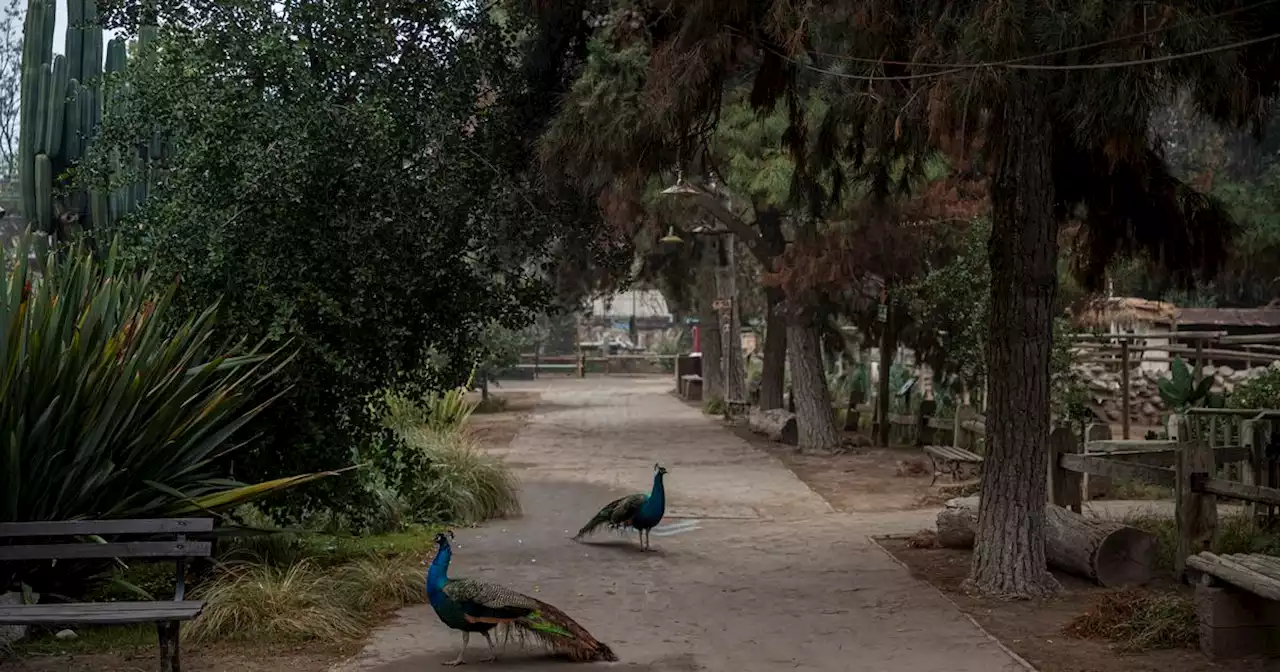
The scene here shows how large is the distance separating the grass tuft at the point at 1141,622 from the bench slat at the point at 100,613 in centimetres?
505

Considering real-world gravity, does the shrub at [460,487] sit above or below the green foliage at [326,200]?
below

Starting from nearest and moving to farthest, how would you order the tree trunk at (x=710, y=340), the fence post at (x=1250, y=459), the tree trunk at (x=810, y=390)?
the fence post at (x=1250, y=459) < the tree trunk at (x=810, y=390) < the tree trunk at (x=710, y=340)

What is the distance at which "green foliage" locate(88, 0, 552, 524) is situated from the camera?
9195 millimetres


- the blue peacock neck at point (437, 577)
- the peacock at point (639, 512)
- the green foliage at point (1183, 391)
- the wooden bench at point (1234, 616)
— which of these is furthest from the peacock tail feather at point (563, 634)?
the green foliage at point (1183, 391)

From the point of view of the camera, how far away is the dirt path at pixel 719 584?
23.8 ft

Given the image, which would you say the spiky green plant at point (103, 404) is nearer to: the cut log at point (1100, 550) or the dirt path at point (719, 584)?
the dirt path at point (719, 584)

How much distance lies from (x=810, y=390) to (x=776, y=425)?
1.56m

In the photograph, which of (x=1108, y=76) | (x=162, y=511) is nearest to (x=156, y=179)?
(x=162, y=511)

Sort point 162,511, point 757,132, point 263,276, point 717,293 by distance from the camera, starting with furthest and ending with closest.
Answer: point 717,293 → point 757,132 → point 263,276 → point 162,511

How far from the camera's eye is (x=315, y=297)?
29.8ft

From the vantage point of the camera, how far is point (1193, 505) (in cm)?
880

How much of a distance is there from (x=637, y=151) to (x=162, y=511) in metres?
4.58

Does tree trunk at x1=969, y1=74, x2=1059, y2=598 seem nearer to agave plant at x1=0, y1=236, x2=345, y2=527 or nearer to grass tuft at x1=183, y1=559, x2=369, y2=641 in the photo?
grass tuft at x1=183, y1=559, x2=369, y2=641

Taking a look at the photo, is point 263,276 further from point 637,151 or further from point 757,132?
point 757,132
